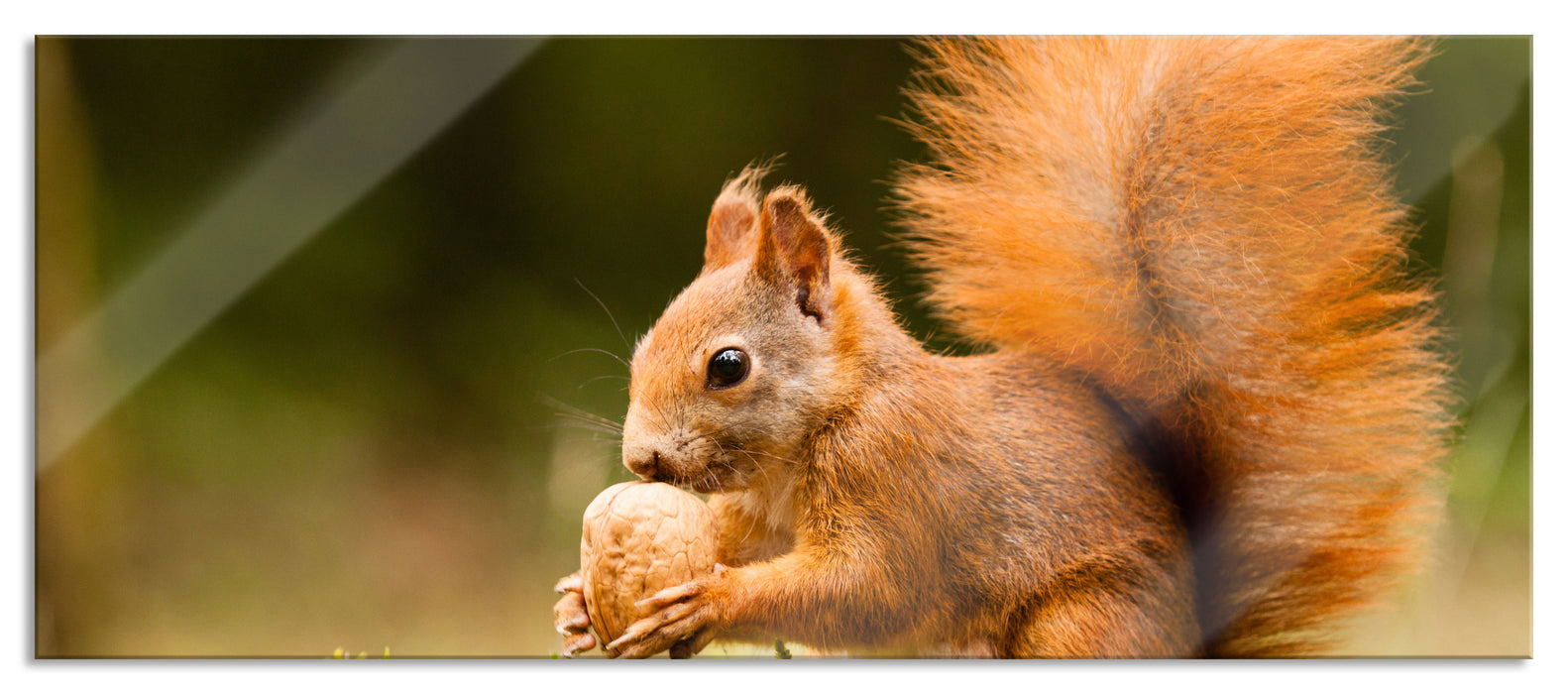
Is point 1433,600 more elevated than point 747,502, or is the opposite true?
point 747,502

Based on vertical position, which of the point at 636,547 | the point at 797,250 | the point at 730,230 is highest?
the point at 730,230

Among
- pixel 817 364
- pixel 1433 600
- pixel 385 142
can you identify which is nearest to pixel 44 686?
pixel 385 142

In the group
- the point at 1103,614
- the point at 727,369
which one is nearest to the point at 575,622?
the point at 727,369

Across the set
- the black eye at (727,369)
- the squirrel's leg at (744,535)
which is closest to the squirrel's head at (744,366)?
the black eye at (727,369)

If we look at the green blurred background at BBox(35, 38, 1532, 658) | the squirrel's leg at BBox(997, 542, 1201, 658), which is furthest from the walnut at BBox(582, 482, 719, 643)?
the squirrel's leg at BBox(997, 542, 1201, 658)

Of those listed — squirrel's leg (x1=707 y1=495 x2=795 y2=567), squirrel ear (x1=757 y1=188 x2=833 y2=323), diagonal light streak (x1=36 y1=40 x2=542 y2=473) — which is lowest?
squirrel's leg (x1=707 y1=495 x2=795 y2=567)

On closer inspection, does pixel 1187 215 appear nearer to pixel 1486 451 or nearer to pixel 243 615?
pixel 1486 451

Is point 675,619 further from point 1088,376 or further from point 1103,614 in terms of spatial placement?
point 1088,376

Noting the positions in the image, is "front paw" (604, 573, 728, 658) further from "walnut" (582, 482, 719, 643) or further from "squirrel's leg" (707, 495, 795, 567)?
"squirrel's leg" (707, 495, 795, 567)
